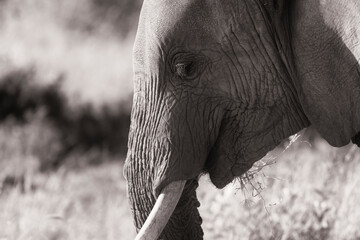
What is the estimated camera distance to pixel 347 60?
14.8 feet

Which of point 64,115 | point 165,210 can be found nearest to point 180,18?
point 165,210

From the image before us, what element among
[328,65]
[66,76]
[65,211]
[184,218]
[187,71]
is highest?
[66,76]

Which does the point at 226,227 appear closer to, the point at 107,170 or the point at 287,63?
the point at 287,63

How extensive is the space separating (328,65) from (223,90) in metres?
0.45

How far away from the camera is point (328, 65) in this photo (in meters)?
4.56

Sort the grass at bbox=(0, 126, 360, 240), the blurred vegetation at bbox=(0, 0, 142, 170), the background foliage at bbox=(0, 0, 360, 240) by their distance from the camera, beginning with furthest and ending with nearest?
the blurred vegetation at bbox=(0, 0, 142, 170), the background foliage at bbox=(0, 0, 360, 240), the grass at bbox=(0, 126, 360, 240)

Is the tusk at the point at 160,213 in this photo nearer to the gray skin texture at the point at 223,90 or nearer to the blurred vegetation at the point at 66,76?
the gray skin texture at the point at 223,90

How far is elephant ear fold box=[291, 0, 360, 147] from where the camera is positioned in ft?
14.7

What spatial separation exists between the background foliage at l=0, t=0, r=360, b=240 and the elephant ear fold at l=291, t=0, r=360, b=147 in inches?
30.8

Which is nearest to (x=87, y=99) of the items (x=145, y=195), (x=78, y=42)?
(x=78, y=42)

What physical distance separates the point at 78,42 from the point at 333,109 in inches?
378

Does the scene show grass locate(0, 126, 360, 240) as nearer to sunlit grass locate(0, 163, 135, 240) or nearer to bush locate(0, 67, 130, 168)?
sunlit grass locate(0, 163, 135, 240)

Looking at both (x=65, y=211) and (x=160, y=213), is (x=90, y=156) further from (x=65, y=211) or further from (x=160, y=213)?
(x=160, y=213)

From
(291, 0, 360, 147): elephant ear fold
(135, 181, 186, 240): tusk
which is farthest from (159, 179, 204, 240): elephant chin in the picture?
(291, 0, 360, 147): elephant ear fold
